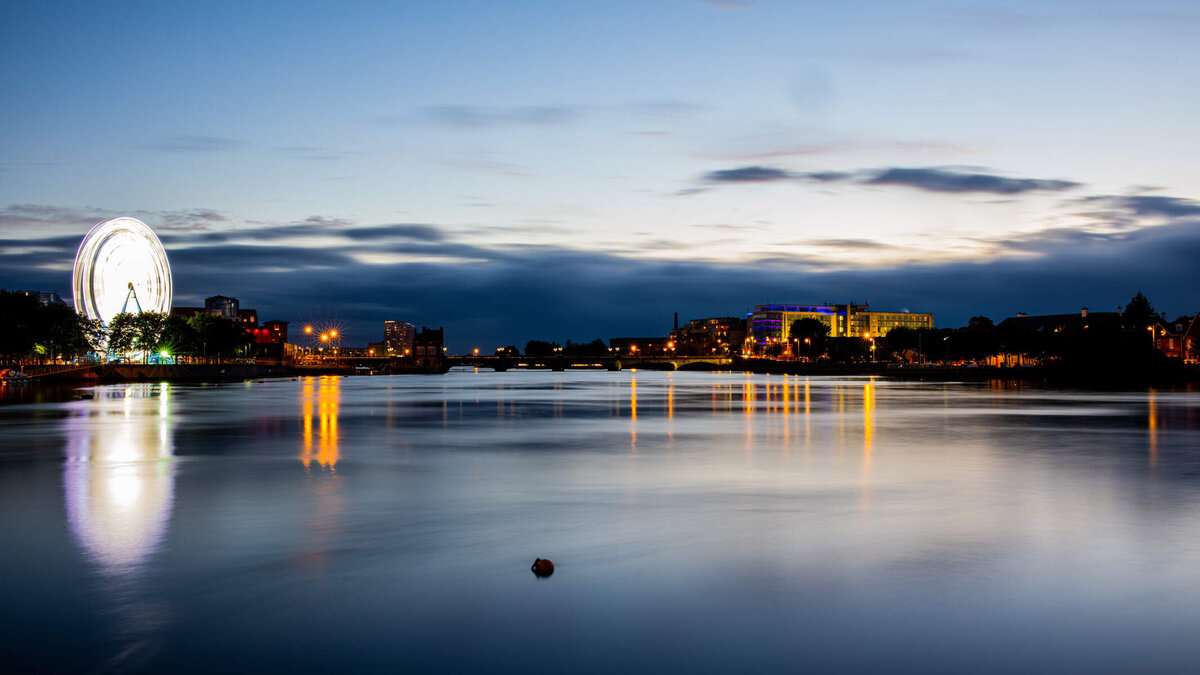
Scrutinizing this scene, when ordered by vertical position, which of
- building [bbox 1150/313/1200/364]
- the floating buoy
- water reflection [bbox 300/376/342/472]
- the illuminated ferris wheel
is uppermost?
the illuminated ferris wheel

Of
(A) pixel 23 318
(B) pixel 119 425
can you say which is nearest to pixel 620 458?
(B) pixel 119 425

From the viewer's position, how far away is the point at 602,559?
46.5ft

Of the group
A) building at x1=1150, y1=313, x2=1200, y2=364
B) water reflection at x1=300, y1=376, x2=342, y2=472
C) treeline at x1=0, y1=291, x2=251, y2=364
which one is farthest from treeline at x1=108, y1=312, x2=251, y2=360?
building at x1=1150, y1=313, x2=1200, y2=364

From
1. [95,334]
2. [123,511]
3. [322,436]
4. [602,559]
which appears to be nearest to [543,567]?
[602,559]

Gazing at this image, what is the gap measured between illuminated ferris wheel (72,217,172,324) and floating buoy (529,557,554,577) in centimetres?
11137

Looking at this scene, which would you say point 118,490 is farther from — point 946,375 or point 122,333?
point 946,375

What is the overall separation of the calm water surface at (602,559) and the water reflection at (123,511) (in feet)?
0.26

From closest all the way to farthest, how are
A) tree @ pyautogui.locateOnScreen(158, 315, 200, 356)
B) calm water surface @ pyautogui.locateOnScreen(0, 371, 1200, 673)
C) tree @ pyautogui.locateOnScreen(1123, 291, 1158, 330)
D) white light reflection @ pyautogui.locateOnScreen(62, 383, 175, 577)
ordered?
calm water surface @ pyautogui.locateOnScreen(0, 371, 1200, 673) < white light reflection @ pyautogui.locateOnScreen(62, 383, 175, 577) < tree @ pyautogui.locateOnScreen(158, 315, 200, 356) < tree @ pyautogui.locateOnScreen(1123, 291, 1158, 330)

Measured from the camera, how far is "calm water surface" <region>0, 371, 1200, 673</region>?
991cm

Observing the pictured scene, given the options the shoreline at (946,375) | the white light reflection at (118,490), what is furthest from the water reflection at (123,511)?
the shoreline at (946,375)

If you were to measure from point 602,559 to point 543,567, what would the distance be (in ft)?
4.17

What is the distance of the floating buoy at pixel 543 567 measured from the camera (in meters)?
13.1

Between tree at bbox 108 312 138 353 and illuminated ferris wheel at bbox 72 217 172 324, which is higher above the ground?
illuminated ferris wheel at bbox 72 217 172 324

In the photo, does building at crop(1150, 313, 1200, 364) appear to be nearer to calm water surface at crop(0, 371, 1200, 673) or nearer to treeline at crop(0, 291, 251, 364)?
calm water surface at crop(0, 371, 1200, 673)
